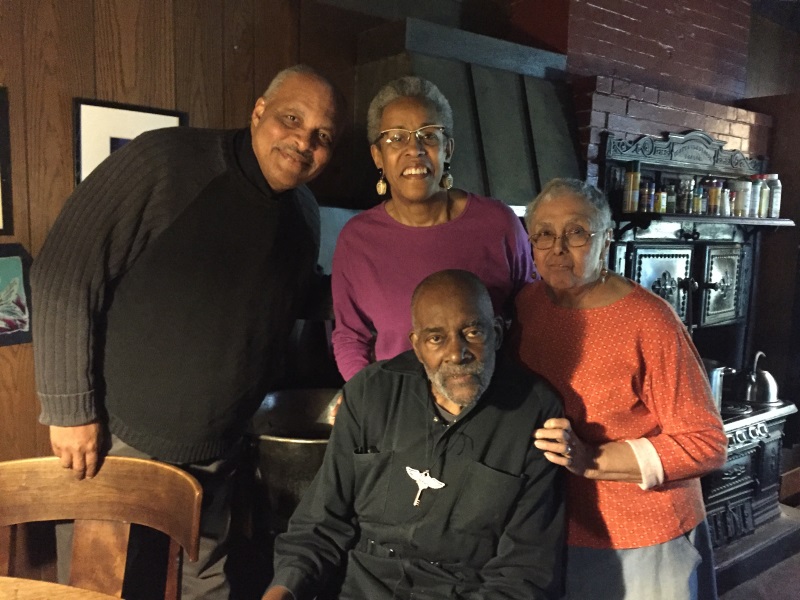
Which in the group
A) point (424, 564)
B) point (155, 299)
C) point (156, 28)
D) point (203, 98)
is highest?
point (156, 28)

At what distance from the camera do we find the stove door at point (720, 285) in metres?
3.36

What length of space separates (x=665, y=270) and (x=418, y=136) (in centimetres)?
212

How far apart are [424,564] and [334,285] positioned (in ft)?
2.39

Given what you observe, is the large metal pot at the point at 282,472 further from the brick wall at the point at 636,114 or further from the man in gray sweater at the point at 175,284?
the brick wall at the point at 636,114

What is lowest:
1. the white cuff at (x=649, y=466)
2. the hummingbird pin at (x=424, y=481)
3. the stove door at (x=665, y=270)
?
the hummingbird pin at (x=424, y=481)

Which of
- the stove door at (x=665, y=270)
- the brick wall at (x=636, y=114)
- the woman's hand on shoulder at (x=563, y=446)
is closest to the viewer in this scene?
the woman's hand on shoulder at (x=563, y=446)

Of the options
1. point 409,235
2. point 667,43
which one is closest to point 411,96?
point 409,235

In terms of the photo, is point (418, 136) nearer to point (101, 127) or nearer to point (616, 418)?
point (616, 418)

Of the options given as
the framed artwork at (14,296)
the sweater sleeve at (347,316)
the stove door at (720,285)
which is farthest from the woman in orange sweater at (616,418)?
the stove door at (720,285)

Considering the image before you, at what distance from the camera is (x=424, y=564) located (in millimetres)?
1265

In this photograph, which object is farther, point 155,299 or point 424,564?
point 155,299

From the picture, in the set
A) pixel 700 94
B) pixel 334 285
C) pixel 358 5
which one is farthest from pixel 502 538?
pixel 700 94

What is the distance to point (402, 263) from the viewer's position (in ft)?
5.07

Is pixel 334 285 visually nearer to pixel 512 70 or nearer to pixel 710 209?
pixel 512 70
